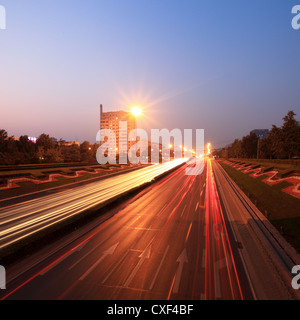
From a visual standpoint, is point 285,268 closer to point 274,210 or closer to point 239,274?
point 239,274

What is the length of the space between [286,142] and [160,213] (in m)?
47.6

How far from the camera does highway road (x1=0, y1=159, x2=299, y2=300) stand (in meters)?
7.51

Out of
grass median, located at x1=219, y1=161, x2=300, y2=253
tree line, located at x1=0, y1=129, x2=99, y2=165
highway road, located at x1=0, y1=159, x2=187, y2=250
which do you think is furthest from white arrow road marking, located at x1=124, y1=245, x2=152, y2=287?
tree line, located at x1=0, y1=129, x2=99, y2=165

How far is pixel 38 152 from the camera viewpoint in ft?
201

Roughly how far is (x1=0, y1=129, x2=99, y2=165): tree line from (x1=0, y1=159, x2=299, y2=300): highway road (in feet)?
156

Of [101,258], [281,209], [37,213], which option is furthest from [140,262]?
[281,209]

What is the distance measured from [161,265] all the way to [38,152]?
6276cm

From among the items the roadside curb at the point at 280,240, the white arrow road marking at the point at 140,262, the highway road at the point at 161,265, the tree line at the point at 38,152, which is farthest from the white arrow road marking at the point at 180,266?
the tree line at the point at 38,152

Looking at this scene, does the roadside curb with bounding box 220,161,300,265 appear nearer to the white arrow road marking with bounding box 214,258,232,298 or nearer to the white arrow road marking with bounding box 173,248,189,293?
the white arrow road marking with bounding box 214,258,232,298

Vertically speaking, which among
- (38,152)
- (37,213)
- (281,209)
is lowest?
(37,213)

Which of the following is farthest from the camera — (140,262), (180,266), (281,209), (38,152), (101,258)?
(38,152)

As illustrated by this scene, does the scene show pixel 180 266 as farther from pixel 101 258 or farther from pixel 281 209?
pixel 281 209

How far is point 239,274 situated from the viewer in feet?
28.2
